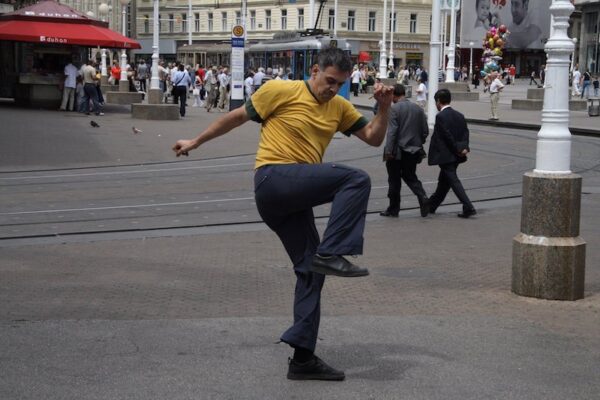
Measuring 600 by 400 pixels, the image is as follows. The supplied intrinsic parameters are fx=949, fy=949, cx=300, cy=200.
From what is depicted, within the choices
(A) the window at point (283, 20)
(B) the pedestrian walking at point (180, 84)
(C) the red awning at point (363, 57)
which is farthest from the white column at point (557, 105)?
(A) the window at point (283, 20)

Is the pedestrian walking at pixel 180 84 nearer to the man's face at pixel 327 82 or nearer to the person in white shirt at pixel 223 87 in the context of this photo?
the person in white shirt at pixel 223 87

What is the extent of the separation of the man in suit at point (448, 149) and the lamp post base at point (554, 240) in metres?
5.12

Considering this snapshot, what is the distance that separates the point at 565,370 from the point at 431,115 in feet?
77.3

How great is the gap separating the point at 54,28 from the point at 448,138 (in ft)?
78.3

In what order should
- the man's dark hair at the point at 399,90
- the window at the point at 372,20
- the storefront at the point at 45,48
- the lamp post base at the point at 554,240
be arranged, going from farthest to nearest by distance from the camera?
the window at the point at 372,20
the storefront at the point at 45,48
the man's dark hair at the point at 399,90
the lamp post base at the point at 554,240

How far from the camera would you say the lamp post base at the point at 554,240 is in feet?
23.6

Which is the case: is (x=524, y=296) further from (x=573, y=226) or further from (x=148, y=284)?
(x=148, y=284)

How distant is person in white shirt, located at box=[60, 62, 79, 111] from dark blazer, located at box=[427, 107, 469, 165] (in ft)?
73.9

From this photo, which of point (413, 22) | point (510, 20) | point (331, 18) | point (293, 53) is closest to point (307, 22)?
point (331, 18)

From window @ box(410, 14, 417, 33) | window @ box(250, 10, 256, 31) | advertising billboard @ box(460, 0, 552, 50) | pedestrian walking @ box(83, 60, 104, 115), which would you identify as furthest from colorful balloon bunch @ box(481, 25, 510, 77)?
advertising billboard @ box(460, 0, 552, 50)

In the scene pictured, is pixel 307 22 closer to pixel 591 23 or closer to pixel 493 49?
pixel 591 23

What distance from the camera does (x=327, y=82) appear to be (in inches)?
203

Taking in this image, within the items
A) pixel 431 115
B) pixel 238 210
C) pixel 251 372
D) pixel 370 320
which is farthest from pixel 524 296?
pixel 431 115

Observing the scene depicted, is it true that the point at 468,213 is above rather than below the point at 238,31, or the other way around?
below
